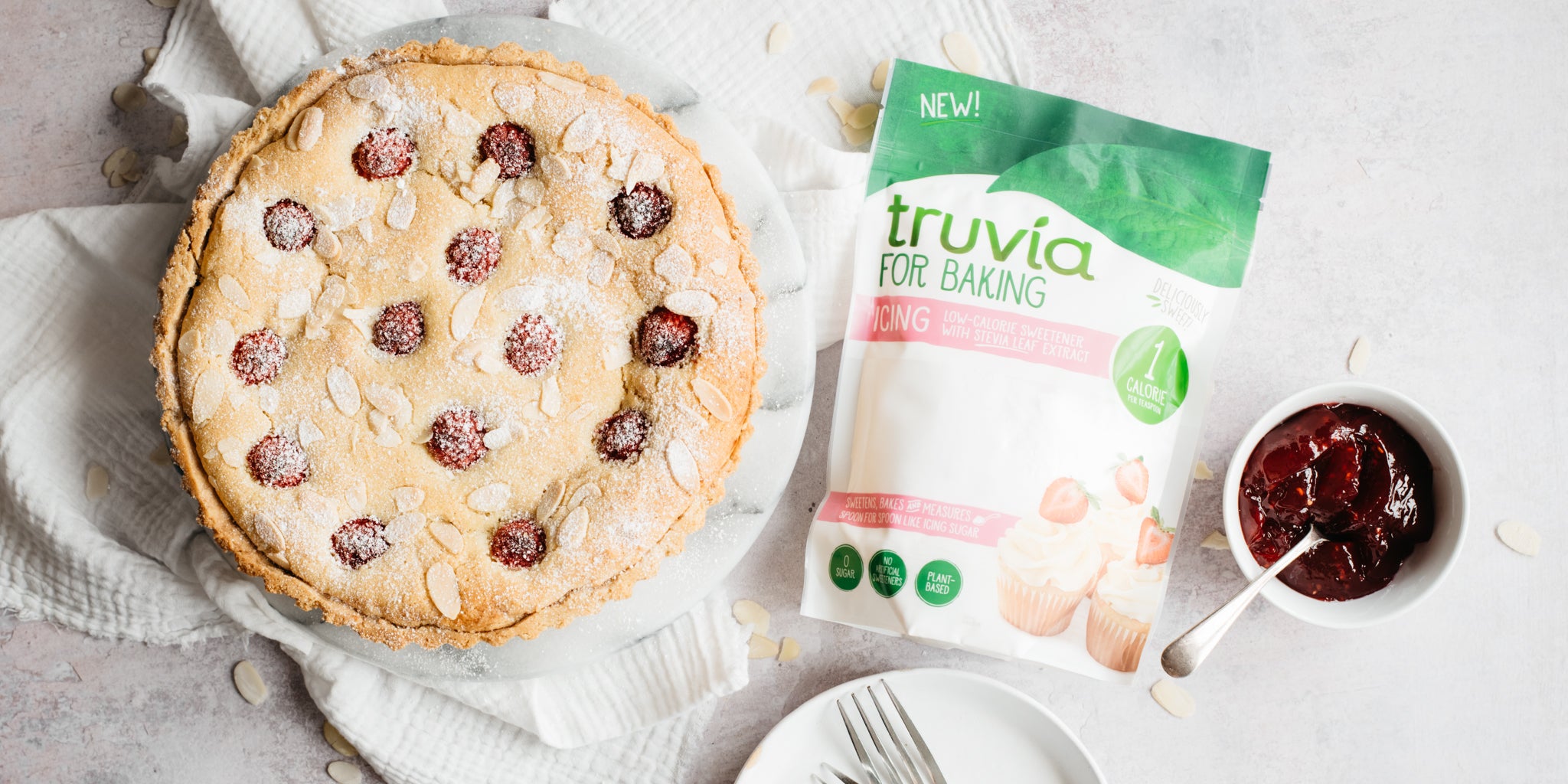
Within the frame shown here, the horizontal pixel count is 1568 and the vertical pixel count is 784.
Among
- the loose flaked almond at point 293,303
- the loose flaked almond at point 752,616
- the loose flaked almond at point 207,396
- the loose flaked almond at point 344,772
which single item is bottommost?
the loose flaked almond at point 344,772

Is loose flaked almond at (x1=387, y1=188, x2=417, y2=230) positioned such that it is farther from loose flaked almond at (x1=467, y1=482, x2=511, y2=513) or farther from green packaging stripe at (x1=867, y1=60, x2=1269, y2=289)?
green packaging stripe at (x1=867, y1=60, x2=1269, y2=289)

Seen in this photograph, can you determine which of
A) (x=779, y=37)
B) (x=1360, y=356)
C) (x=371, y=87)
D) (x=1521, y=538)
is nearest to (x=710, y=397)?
(x=371, y=87)

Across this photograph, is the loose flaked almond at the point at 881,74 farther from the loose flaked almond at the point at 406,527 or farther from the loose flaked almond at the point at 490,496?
the loose flaked almond at the point at 406,527

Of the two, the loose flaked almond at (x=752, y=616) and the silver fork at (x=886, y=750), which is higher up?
the loose flaked almond at (x=752, y=616)

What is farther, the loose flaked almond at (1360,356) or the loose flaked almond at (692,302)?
the loose flaked almond at (1360,356)

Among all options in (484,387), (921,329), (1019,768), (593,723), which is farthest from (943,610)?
(484,387)

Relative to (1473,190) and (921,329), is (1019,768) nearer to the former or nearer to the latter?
(921,329)

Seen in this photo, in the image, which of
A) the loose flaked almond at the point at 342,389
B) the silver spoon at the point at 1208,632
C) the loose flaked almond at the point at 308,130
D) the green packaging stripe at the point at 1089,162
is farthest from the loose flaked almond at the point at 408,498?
the silver spoon at the point at 1208,632
